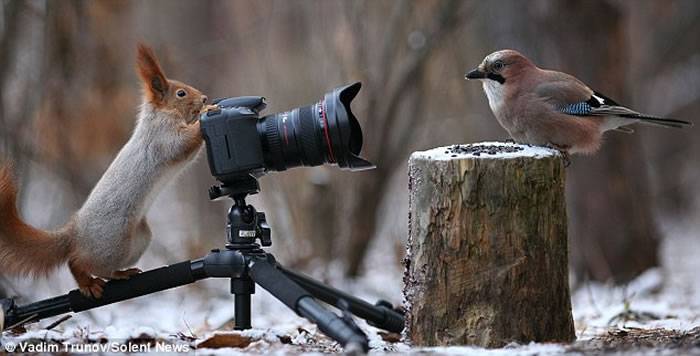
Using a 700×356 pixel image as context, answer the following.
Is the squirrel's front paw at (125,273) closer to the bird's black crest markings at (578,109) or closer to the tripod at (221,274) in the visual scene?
the tripod at (221,274)

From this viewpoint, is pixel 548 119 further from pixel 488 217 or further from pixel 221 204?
pixel 221 204

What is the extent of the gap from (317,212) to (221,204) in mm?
2338

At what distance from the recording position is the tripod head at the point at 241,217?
4.02 meters

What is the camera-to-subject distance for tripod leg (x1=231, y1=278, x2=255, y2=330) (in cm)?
403

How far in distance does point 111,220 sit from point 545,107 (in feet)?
6.78

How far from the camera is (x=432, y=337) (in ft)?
12.5

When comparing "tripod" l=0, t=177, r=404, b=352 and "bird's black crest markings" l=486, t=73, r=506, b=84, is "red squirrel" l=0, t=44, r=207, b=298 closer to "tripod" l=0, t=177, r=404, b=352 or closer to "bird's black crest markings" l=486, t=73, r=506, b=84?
"tripod" l=0, t=177, r=404, b=352

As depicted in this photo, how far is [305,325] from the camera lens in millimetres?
5266

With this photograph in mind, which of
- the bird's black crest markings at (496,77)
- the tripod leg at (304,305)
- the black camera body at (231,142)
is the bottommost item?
the tripod leg at (304,305)

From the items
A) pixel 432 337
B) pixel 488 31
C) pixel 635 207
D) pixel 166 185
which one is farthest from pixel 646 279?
pixel 166 185

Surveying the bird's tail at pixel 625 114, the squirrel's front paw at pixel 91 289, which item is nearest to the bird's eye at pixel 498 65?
the bird's tail at pixel 625 114

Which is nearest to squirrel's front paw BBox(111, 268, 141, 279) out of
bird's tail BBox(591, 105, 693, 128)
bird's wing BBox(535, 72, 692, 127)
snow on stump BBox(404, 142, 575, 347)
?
snow on stump BBox(404, 142, 575, 347)

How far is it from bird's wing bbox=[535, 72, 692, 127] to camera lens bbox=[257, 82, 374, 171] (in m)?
1.05

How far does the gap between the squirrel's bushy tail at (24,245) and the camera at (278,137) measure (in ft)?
2.59
